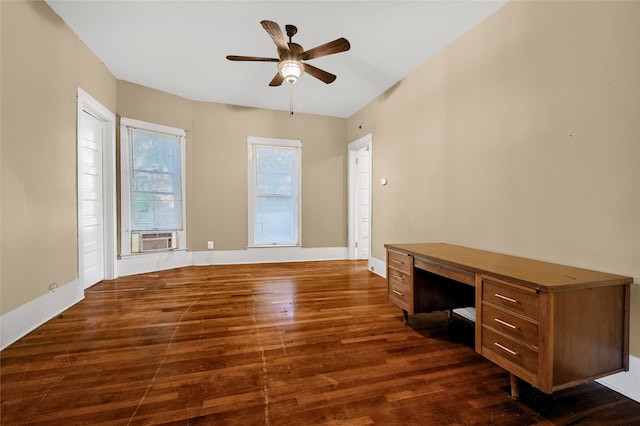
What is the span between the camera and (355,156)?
18.0 feet

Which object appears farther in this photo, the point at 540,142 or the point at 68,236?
the point at 68,236

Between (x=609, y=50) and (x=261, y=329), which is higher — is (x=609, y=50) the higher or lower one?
the higher one

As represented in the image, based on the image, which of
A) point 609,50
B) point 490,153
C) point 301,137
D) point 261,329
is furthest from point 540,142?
point 301,137

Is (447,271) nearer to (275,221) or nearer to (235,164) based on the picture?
(275,221)

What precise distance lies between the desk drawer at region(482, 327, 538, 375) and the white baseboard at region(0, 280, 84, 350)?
3.39 m

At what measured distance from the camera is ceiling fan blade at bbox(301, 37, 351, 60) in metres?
2.37

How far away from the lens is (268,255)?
5.20m

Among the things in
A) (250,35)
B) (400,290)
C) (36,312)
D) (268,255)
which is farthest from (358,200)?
(36,312)

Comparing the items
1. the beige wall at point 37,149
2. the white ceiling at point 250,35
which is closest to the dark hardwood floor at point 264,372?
the beige wall at point 37,149

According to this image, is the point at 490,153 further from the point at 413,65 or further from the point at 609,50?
the point at 413,65

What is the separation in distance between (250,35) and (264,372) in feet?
10.2

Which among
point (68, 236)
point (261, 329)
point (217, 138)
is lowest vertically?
point (261, 329)

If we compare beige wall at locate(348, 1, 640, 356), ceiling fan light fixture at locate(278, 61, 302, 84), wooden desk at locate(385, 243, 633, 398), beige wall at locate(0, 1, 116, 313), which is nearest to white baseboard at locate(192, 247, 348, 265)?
beige wall at locate(0, 1, 116, 313)

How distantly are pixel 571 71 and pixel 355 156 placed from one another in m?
3.78
